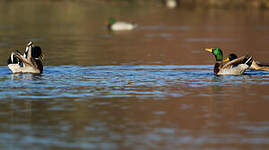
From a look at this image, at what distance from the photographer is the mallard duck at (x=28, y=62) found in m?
21.9

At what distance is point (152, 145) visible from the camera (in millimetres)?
11789

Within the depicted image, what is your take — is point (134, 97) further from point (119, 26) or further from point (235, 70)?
point (119, 26)

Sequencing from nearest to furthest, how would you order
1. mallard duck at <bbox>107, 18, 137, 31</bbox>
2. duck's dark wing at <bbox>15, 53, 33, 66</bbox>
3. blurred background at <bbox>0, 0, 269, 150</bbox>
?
blurred background at <bbox>0, 0, 269, 150</bbox>
duck's dark wing at <bbox>15, 53, 33, 66</bbox>
mallard duck at <bbox>107, 18, 137, 31</bbox>

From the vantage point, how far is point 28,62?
71.9ft

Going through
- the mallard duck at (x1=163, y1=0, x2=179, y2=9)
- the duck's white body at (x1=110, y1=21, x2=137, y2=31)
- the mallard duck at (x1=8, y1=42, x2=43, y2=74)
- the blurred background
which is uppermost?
the mallard duck at (x1=163, y1=0, x2=179, y2=9)

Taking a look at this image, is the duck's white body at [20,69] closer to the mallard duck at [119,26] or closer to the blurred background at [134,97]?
the blurred background at [134,97]

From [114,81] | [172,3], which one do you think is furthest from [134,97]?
[172,3]

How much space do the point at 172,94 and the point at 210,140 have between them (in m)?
5.49

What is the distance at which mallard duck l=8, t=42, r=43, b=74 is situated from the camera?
21.9 m

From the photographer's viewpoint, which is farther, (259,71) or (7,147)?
(259,71)

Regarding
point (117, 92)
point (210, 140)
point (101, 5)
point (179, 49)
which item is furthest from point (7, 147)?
point (101, 5)

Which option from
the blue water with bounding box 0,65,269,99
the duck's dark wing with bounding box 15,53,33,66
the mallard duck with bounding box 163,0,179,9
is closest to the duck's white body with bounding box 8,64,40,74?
the duck's dark wing with bounding box 15,53,33,66

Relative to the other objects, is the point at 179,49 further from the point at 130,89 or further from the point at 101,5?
the point at 101,5

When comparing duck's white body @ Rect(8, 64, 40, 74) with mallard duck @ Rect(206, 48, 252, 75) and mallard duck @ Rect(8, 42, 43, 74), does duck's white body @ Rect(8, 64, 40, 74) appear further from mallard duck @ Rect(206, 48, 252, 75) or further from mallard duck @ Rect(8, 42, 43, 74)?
mallard duck @ Rect(206, 48, 252, 75)
